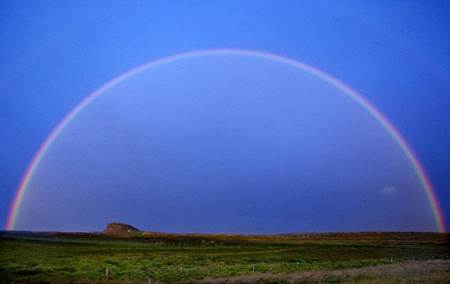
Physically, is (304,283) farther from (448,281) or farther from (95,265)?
(95,265)

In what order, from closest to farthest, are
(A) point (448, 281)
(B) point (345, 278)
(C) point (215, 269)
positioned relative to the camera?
(A) point (448, 281) → (B) point (345, 278) → (C) point (215, 269)

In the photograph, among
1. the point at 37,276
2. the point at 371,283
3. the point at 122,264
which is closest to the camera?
the point at 371,283

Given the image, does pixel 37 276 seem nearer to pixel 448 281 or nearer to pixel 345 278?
pixel 345 278

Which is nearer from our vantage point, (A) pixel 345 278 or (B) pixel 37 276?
(A) pixel 345 278

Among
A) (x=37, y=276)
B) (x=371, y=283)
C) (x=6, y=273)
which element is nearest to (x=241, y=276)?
(x=371, y=283)

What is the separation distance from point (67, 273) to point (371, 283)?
2173 cm

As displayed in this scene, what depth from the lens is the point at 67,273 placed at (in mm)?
38312

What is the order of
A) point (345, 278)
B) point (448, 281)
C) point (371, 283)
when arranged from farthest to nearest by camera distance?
point (345, 278), point (448, 281), point (371, 283)

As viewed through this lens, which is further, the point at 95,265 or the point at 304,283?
the point at 95,265

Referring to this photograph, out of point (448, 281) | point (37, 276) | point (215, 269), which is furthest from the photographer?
point (215, 269)

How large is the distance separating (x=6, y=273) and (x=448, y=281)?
29.5 meters

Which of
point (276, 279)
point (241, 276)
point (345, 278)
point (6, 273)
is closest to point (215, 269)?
point (241, 276)

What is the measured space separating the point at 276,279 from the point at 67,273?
49.7 ft

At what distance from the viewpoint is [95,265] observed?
1764 inches
